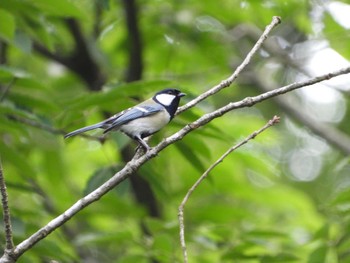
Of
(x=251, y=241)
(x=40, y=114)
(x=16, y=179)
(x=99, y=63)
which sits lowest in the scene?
(x=251, y=241)

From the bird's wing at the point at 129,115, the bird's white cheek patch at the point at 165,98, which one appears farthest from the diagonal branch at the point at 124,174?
the bird's white cheek patch at the point at 165,98

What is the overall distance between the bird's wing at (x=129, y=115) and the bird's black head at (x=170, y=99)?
0.06m

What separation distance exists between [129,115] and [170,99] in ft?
0.95

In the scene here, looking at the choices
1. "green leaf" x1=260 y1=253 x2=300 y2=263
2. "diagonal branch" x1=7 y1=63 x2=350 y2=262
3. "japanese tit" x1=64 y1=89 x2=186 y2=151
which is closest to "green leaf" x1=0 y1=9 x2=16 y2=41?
"japanese tit" x1=64 y1=89 x2=186 y2=151

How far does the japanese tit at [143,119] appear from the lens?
4562mm

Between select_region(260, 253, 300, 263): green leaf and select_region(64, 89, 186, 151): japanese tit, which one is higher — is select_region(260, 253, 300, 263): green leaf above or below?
below

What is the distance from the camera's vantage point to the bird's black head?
4.60 metres

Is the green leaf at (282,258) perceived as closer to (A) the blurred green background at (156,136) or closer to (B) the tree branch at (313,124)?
(A) the blurred green background at (156,136)

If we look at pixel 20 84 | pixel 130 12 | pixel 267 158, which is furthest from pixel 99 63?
pixel 20 84

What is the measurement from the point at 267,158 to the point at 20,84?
2998mm

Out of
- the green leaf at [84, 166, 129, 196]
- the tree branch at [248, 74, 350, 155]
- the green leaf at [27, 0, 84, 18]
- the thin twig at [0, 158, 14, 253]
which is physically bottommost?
the thin twig at [0, 158, 14, 253]

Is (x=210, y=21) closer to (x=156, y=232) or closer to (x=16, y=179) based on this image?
(x=16, y=179)

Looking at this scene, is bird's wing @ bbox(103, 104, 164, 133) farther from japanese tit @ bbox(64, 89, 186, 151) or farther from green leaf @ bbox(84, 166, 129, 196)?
green leaf @ bbox(84, 166, 129, 196)

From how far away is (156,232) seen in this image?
17.7 ft
